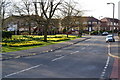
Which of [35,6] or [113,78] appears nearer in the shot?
[113,78]

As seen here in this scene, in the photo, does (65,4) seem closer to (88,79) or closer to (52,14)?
(52,14)

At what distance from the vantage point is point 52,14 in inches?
1695

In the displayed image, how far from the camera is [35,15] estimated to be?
4234cm

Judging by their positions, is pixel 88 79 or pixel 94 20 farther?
pixel 94 20

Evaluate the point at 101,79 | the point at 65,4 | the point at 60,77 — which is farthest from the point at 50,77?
the point at 65,4

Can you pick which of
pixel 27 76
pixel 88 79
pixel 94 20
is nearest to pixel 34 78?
pixel 27 76

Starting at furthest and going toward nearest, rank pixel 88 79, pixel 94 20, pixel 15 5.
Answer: pixel 94 20 < pixel 15 5 < pixel 88 79

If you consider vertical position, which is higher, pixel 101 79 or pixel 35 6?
pixel 35 6

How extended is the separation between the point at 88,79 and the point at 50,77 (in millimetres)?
1847

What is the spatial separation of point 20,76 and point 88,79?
3381mm

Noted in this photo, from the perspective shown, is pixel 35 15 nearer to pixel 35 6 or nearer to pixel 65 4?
pixel 35 6

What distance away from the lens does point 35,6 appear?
4294 cm

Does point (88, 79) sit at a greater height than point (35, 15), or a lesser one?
lesser

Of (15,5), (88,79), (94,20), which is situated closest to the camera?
(88,79)
